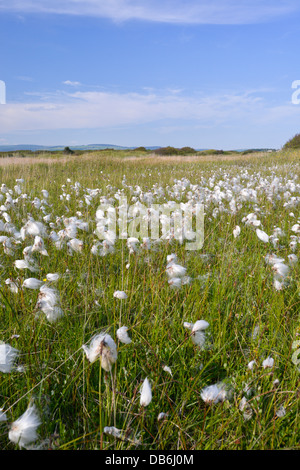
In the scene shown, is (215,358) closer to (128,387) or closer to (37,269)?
(128,387)

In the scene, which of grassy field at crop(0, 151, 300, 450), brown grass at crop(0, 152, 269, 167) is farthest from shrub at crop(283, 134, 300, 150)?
grassy field at crop(0, 151, 300, 450)

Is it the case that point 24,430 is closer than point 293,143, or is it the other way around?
point 24,430

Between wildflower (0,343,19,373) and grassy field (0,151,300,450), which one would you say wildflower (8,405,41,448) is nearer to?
grassy field (0,151,300,450)

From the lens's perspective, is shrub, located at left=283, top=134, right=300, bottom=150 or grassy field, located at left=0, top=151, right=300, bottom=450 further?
shrub, located at left=283, top=134, right=300, bottom=150

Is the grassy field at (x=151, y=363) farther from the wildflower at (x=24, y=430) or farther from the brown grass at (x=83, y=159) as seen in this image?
the brown grass at (x=83, y=159)

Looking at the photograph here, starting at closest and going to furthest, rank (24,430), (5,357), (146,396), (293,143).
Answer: (24,430)
(146,396)
(5,357)
(293,143)

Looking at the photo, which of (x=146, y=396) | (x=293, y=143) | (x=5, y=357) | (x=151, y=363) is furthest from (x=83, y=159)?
(x=293, y=143)

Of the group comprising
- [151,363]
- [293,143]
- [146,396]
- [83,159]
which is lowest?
[151,363]

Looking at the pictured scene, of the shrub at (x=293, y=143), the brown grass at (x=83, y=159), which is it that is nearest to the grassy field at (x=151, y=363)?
the brown grass at (x=83, y=159)

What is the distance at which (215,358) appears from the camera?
213cm

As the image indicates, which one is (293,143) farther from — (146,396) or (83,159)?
(146,396)

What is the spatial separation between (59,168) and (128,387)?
1319cm

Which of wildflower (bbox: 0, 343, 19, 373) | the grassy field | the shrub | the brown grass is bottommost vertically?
the grassy field
